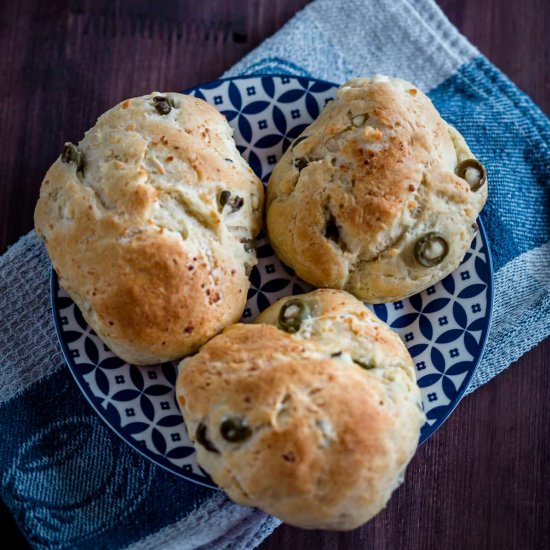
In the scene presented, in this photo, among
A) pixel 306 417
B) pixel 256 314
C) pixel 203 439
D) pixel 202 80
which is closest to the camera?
pixel 306 417

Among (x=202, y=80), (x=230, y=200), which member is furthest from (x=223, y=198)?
(x=202, y=80)

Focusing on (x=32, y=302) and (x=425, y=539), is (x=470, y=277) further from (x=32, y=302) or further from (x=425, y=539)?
(x=32, y=302)

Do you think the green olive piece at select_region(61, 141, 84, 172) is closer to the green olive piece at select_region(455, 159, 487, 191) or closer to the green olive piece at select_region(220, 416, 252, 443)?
the green olive piece at select_region(220, 416, 252, 443)

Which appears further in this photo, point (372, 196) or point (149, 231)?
point (372, 196)

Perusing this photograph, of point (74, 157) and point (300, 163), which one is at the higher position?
point (74, 157)

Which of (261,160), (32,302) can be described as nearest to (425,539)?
(261,160)

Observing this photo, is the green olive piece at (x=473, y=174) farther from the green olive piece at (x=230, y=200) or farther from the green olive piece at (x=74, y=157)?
the green olive piece at (x=74, y=157)

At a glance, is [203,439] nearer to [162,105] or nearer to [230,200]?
[230,200]
